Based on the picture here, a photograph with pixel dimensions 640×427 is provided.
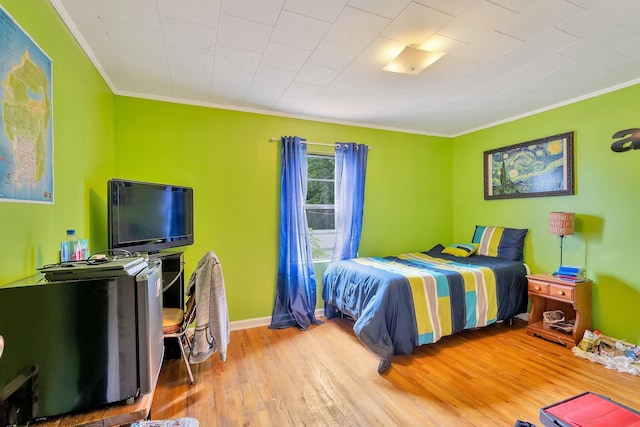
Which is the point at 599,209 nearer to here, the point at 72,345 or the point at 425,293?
the point at 425,293

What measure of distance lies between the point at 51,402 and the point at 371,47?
96.1 inches

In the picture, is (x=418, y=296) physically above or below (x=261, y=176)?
below

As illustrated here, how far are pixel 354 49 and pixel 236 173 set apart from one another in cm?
184

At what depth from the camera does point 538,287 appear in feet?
10.00

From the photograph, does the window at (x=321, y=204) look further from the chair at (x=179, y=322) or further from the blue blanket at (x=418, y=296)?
the chair at (x=179, y=322)

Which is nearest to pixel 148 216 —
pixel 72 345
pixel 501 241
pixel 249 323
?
pixel 72 345

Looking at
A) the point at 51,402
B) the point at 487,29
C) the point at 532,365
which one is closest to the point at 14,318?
the point at 51,402

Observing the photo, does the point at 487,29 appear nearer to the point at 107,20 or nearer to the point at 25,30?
the point at 107,20

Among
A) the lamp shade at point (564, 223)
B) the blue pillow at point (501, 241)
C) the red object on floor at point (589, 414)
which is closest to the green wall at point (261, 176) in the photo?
the blue pillow at point (501, 241)

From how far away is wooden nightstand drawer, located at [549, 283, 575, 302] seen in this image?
279cm

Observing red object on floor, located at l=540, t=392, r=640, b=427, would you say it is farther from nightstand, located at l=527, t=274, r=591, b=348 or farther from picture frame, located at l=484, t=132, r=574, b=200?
picture frame, located at l=484, t=132, r=574, b=200

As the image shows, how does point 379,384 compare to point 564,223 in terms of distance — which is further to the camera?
point 564,223

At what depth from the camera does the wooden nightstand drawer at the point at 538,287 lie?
298 centimetres

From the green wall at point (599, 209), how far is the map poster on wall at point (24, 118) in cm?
440
